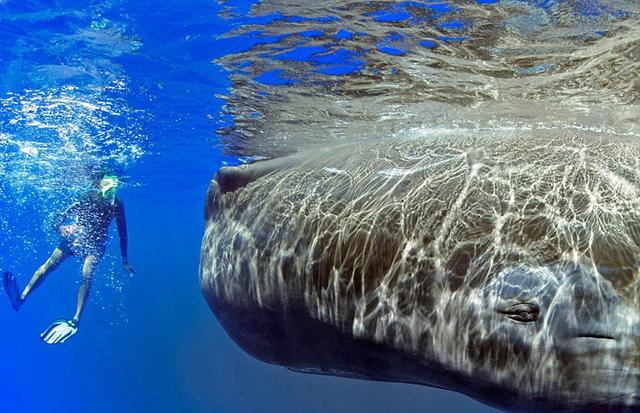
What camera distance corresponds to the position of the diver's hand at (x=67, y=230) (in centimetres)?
1405

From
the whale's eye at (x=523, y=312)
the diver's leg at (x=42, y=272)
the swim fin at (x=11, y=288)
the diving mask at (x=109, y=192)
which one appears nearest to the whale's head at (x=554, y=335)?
the whale's eye at (x=523, y=312)

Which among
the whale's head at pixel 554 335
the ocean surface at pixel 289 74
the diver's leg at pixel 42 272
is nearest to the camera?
the whale's head at pixel 554 335

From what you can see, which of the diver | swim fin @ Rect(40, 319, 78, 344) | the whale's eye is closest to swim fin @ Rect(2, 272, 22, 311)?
the diver

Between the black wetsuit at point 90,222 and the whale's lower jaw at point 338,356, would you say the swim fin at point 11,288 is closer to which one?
the black wetsuit at point 90,222

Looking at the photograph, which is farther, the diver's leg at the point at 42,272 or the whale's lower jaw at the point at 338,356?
the diver's leg at the point at 42,272

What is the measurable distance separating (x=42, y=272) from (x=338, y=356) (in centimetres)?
1313

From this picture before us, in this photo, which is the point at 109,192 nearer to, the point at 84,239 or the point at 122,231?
the point at 122,231

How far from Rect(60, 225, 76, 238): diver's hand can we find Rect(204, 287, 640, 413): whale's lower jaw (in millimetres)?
11840

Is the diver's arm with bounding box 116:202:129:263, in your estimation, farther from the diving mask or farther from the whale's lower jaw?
the whale's lower jaw

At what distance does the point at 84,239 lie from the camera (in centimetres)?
1509

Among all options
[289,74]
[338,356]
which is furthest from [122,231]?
[338,356]

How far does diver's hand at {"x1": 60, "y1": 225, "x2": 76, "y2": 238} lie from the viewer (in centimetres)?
1405

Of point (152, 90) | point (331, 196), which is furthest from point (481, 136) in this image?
point (152, 90)

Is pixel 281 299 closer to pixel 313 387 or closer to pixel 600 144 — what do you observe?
pixel 600 144
